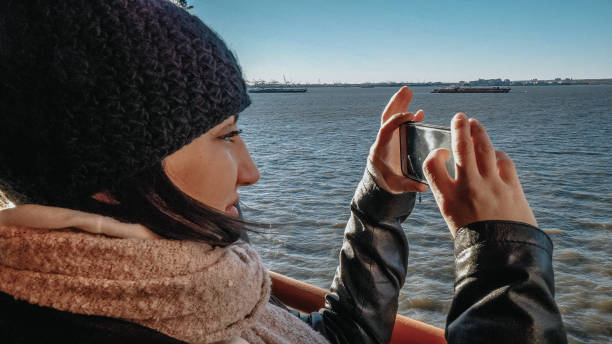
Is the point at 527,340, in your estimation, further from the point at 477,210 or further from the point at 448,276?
the point at 448,276

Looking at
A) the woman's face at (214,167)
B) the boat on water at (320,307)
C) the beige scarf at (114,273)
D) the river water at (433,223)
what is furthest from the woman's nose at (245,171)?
the boat on water at (320,307)

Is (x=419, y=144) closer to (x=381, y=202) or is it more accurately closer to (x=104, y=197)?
(x=381, y=202)

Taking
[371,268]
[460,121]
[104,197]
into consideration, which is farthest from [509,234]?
[104,197]

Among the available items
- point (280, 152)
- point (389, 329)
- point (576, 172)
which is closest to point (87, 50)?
point (389, 329)

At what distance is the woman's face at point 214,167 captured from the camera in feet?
3.95

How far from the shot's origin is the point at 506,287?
3.09 feet

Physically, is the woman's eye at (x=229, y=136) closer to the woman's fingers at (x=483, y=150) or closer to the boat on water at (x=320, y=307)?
the woman's fingers at (x=483, y=150)

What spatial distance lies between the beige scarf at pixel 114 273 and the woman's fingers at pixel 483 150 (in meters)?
0.72

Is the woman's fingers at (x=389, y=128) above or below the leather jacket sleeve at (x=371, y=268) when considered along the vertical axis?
above

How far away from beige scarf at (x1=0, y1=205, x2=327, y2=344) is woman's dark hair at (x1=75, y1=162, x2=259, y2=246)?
3 cm

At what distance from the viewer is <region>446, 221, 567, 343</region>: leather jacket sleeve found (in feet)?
3.02

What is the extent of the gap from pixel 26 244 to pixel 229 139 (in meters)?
0.59

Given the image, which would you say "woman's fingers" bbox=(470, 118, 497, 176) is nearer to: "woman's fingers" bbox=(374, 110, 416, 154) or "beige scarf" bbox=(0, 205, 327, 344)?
"woman's fingers" bbox=(374, 110, 416, 154)

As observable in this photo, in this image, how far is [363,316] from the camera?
5.73 ft
